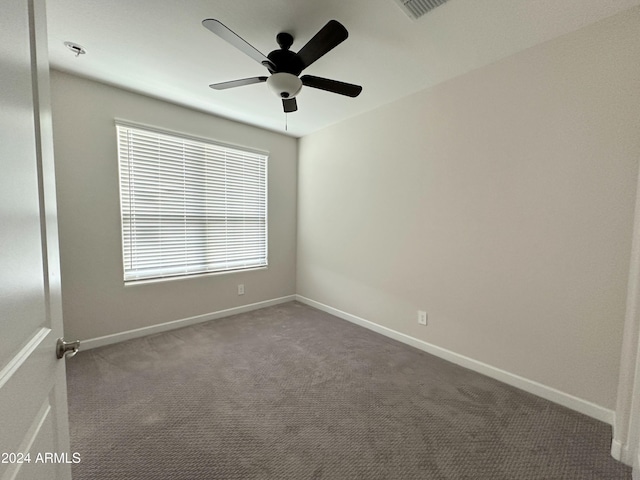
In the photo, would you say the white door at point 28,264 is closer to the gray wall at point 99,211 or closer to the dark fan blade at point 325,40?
the dark fan blade at point 325,40

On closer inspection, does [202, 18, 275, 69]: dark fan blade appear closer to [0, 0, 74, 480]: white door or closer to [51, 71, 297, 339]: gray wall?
[0, 0, 74, 480]: white door

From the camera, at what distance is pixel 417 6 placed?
5.14 ft

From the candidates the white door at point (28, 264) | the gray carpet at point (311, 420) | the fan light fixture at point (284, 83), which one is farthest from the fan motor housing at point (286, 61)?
the gray carpet at point (311, 420)

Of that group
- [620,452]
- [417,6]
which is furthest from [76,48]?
[620,452]

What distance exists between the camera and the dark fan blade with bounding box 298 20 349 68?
1401 mm

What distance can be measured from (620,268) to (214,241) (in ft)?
12.2

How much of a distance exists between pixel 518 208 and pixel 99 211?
3747 millimetres

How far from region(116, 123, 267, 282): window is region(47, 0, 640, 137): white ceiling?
67 cm

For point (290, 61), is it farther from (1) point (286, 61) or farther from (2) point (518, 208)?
(2) point (518, 208)

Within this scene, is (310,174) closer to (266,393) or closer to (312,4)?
(312,4)

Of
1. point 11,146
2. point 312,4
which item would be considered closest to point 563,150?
point 312,4

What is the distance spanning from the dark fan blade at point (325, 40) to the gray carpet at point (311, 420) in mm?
2317

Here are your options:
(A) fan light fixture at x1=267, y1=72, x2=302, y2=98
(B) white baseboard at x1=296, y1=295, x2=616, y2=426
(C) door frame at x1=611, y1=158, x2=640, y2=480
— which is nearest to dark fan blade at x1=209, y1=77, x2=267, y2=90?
(A) fan light fixture at x1=267, y1=72, x2=302, y2=98

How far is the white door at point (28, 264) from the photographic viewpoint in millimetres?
546
